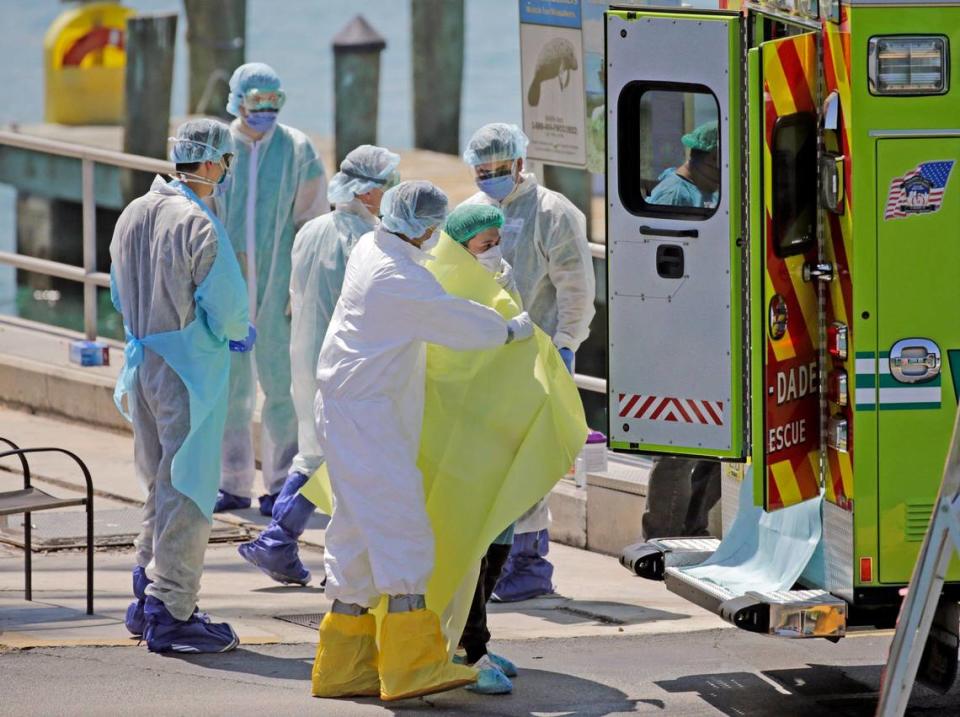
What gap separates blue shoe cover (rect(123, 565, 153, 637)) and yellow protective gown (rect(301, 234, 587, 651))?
2.98 feet

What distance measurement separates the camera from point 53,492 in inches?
389

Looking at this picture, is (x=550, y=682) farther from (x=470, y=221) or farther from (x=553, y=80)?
(x=553, y=80)

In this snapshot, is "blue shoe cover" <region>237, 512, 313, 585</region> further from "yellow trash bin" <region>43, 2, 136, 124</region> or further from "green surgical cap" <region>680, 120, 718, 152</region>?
"yellow trash bin" <region>43, 2, 136, 124</region>

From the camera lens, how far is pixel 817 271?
21.9 feet

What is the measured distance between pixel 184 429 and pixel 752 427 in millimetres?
2018

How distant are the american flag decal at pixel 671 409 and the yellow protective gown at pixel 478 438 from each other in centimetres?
29

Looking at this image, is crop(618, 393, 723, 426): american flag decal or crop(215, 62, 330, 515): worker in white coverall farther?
crop(215, 62, 330, 515): worker in white coverall

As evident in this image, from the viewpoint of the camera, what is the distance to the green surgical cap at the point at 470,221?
6953 mm

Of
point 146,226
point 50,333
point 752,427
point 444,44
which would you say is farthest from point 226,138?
point 444,44


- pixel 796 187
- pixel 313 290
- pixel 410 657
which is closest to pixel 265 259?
pixel 313 290

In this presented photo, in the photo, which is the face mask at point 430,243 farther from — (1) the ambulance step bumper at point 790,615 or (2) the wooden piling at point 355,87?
(2) the wooden piling at point 355,87

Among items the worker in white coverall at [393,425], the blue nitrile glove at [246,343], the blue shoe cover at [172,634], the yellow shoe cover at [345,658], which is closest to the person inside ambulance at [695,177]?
the worker in white coverall at [393,425]

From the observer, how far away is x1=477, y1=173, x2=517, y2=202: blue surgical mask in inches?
323

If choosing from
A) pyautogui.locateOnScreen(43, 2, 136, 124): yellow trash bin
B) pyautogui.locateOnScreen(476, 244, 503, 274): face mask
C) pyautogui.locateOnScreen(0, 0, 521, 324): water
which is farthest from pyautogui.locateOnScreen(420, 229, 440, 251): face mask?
pyautogui.locateOnScreen(0, 0, 521, 324): water
